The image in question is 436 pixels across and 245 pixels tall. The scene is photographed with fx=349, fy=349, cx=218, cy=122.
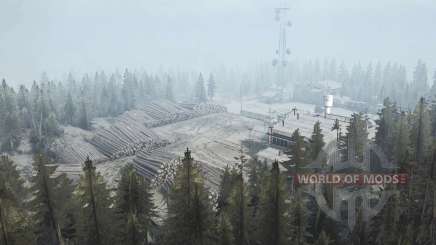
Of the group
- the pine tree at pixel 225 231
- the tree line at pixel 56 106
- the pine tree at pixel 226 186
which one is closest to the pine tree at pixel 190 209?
the pine tree at pixel 225 231

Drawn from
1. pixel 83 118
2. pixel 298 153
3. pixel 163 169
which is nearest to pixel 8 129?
pixel 83 118

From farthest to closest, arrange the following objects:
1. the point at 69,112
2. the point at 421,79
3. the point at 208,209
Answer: the point at 421,79 → the point at 69,112 → the point at 208,209

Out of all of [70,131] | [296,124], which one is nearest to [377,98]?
[296,124]

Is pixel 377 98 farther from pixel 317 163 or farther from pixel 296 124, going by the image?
pixel 317 163

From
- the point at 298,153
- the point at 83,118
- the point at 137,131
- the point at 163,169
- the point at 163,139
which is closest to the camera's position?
the point at 298,153

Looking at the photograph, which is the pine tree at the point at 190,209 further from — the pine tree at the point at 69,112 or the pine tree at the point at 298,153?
the pine tree at the point at 69,112

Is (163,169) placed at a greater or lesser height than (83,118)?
lesser

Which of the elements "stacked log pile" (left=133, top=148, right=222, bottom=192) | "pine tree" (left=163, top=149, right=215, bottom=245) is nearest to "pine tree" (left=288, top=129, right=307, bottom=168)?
"stacked log pile" (left=133, top=148, right=222, bottom=192)

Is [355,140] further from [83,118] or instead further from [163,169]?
[83,118]
